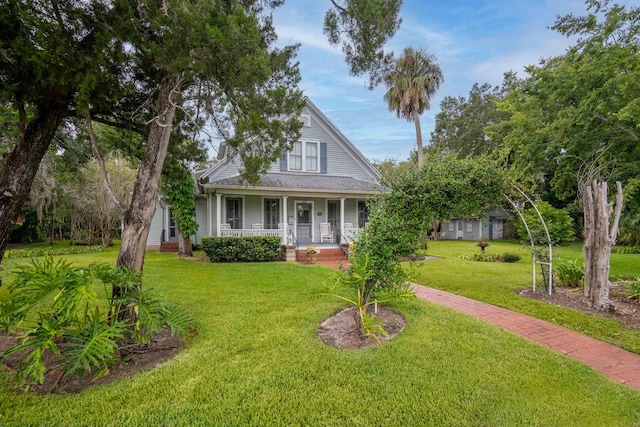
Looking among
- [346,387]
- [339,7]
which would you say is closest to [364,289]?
[346,387]

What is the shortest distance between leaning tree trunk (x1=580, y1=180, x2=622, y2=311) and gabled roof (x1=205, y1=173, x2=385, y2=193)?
21.2 ft

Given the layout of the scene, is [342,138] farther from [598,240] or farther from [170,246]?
[598,240]

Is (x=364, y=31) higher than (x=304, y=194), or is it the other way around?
(x=364, y=31)

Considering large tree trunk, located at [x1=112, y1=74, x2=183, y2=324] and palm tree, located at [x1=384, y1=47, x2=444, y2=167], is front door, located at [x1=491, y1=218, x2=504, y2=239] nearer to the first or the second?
palm tree, located at [x1=384, y1=47, x2=444, y2=167]

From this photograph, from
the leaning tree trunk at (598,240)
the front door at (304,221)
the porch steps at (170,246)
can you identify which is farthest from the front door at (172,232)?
the leaning tree trunk at (598,240)

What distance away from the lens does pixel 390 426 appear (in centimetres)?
252

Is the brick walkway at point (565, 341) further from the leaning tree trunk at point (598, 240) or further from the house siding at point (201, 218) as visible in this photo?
the house siding at point (201, 218)

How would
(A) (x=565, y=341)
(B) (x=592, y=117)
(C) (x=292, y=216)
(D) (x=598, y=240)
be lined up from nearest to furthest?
(A) (x=565, y=341)
(D) (x=598, y=240)
(B) (x=592, y=117)
(C) (x=292, y=216)

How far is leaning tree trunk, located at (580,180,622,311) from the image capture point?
18.3ft

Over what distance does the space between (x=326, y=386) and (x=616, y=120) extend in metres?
8.74

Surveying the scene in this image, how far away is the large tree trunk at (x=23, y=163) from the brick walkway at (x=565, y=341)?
7.11 metres

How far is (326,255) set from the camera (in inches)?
510

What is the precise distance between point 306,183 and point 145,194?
32.1 feet

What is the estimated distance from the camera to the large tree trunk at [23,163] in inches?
159
